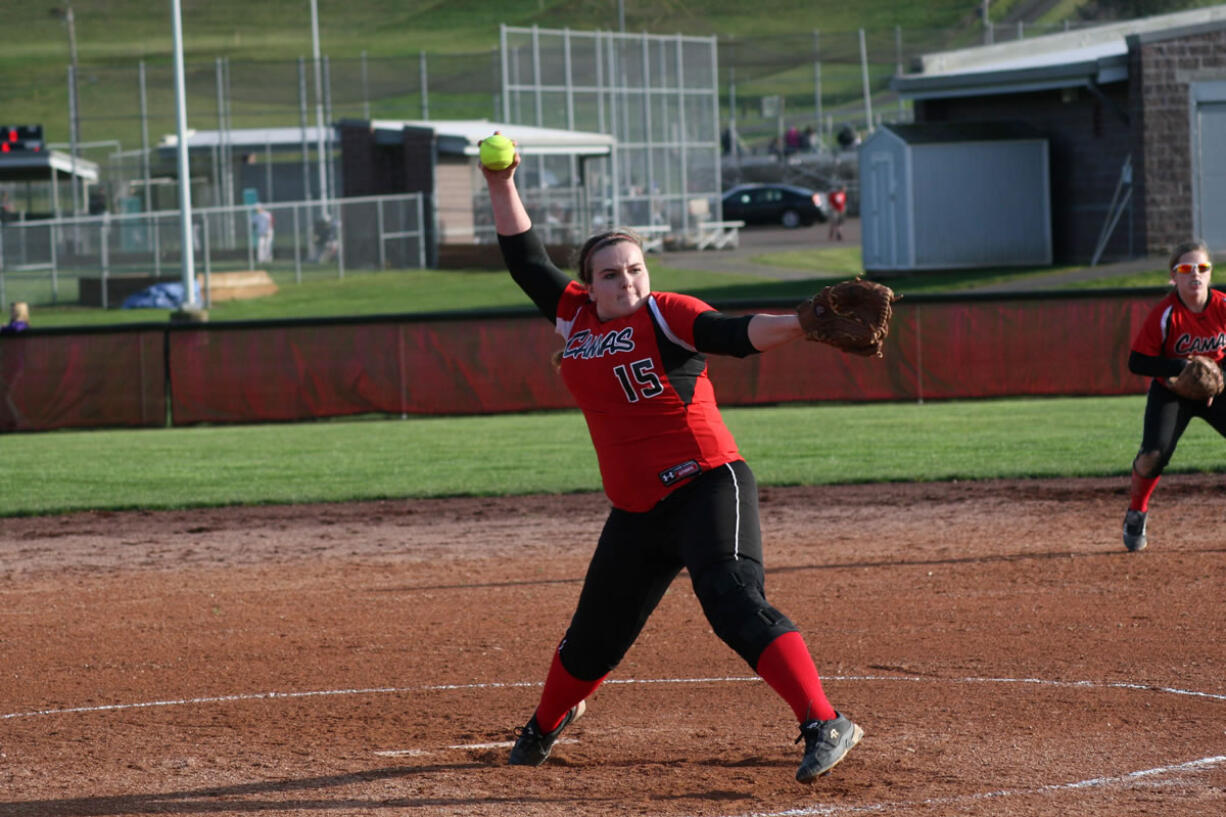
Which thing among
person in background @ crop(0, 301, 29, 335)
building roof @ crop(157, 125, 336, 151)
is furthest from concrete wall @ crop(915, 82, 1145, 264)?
building roof @ crop(157, 125, 336, 151)

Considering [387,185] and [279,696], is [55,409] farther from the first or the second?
[387,185]

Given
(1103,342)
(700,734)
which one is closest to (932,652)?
(700,734)

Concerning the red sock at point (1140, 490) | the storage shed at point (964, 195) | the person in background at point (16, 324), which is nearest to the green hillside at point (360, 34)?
the storage shed at point (964, 195)

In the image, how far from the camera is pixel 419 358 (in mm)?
18547

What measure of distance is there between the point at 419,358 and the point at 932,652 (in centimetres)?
1229

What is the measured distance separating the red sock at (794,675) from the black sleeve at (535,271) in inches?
57.4

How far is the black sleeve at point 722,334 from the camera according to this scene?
4664 mm

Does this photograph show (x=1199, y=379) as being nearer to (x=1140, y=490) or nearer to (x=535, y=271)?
(x=1140, y=490)

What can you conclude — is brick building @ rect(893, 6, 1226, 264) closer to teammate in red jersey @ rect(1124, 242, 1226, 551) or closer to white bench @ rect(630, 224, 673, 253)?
white bench @ rect(630, 224, 673, 253)

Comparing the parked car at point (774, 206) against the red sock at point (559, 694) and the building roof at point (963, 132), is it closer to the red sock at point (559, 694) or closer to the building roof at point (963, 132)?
the building roof at point (963, 132)

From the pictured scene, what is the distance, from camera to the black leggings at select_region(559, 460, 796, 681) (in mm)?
4801

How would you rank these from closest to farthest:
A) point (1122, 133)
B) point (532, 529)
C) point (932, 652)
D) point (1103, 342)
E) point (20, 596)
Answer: point (932, 652)
point (20, 596)
point (532, 529)
point (1103, 342)
point (1122, 133)

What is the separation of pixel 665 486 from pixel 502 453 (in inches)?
412

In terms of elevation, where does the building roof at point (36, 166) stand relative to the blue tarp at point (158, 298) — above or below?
above
